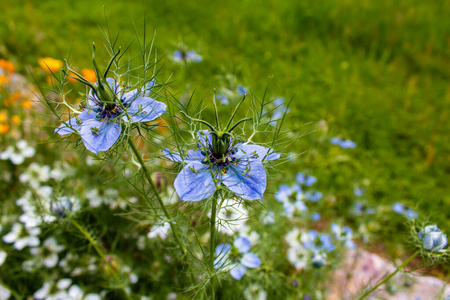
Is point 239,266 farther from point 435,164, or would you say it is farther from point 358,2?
point 358,2

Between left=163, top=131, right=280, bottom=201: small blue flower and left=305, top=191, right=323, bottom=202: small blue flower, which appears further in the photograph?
left=305, top=191, right=323, bottom=202: small blue flower

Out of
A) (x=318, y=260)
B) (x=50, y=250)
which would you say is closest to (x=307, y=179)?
(x=318, y=260)

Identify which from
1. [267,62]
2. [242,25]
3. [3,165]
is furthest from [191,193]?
[242,25]

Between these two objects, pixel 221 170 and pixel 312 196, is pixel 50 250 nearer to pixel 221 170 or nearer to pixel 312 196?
pixel 221 170

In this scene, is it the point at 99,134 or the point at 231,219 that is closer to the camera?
the point at 99,134

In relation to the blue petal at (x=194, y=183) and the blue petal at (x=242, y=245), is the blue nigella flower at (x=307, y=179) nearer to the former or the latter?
the blue petal at (x=242, y=245)

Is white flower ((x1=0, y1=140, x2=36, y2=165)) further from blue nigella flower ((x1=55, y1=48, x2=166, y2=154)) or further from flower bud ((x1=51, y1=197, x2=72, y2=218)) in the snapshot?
blue nigella flower ((x1=55, y1=48, x2=166, y2=154))

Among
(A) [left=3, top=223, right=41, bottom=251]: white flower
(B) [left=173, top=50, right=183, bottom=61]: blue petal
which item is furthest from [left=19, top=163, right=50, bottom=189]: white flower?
(B) [left=173, top=50, right=183, bottom=61]: blue petal

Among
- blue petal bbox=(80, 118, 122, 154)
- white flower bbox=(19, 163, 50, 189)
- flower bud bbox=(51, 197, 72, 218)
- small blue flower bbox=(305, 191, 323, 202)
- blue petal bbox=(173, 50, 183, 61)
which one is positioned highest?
blue petal bbox=(80, 118, 122, 154)
